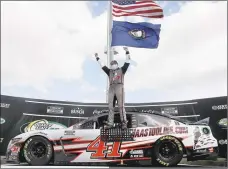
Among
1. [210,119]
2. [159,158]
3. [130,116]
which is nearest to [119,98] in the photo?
[130,116]

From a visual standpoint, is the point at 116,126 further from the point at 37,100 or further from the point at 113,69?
the point at 37,100

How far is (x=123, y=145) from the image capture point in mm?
6426

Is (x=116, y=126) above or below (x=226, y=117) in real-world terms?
below

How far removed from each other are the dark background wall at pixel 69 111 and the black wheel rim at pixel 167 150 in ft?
12.9

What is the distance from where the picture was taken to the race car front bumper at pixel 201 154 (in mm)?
6336

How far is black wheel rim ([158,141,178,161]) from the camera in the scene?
6.31 metres

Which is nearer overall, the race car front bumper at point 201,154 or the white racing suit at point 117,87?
the race car front bumper at point 201,154

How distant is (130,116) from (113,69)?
1.15 meters

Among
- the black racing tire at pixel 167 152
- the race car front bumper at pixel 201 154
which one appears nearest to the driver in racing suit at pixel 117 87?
the black racing tire at pixel 167 152

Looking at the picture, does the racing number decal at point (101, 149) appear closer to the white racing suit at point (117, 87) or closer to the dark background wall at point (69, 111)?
the white racing suit at point (117, 87)

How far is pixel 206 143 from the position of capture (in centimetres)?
646

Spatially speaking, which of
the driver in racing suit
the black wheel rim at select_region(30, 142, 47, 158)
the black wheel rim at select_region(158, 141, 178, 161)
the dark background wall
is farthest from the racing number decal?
the dark background wall

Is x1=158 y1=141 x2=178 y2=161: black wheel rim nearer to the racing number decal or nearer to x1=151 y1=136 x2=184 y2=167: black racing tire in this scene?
x1=151 y1=136 x2=184 y2=167: black racing tire

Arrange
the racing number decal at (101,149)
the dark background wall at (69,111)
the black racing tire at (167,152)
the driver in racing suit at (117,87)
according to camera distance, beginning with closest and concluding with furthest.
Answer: the black racing tire at (167,152) < the racing number decal at (101,149) < the driver in racing suit at (117,87) < the dark background wall at (69,111)
